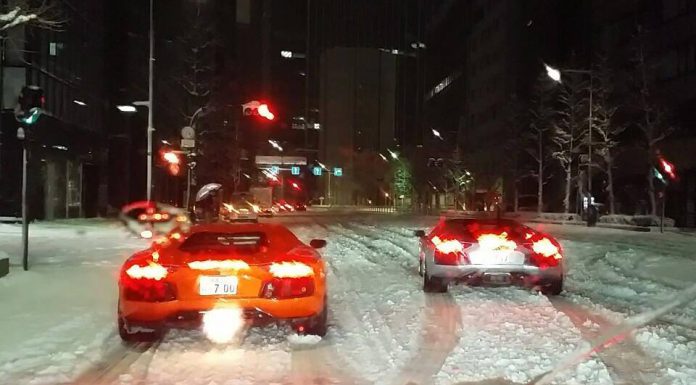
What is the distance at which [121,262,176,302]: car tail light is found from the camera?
25.8ft

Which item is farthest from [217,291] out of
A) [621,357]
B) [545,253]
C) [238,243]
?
[545,253]

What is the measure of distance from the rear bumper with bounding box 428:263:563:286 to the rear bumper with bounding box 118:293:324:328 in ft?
14.5

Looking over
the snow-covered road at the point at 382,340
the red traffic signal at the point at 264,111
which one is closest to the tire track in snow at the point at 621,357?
the snow-covered road at the point at 382,340

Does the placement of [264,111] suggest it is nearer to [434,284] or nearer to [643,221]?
[643,221]

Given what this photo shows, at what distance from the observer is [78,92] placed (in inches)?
1667

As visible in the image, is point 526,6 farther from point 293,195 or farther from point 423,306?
point 423,306

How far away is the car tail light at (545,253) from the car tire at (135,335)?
19.0ft

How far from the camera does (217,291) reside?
782 cm

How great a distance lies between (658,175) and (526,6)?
179ft

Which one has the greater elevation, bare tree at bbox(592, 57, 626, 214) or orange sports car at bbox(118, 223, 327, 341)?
bare tree at bbox(592, 57, 626, 214)

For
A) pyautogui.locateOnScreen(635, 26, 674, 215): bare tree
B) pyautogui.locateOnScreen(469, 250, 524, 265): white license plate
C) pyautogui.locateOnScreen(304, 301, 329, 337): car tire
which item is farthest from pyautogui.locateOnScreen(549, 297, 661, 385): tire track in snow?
pyautogui.locateOnScreen(635, 26, 674, 215): bare tree

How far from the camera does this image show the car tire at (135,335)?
8266 millimetres

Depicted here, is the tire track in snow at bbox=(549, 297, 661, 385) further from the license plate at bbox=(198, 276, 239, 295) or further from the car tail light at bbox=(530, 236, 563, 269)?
the license plate at bbox=(198, 276, 239, 295)

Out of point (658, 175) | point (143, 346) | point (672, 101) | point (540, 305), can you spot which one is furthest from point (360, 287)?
point (672, 101)
